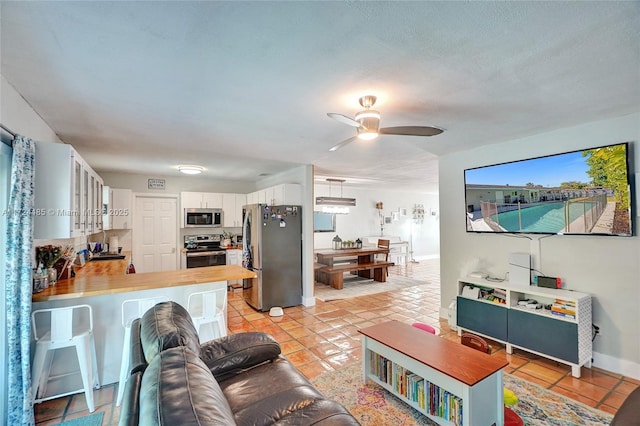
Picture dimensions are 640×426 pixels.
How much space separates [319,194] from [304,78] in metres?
6.48

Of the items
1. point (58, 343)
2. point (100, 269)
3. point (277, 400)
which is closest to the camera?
point (277, 400)

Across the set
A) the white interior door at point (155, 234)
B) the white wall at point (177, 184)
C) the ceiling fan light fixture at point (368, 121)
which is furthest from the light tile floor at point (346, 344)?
the white wall at point (177, 184)

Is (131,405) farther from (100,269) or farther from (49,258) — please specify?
(100,269)

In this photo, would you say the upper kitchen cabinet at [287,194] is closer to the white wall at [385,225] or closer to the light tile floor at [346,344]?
the light tile floor at [346,344]

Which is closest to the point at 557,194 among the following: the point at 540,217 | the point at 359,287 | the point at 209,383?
the point at 540,217

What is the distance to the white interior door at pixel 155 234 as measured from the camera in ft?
19.6

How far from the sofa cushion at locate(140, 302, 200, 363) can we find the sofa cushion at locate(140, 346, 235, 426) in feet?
0.73

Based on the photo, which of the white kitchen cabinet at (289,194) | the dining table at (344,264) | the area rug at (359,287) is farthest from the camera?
the dining table at (344,264)

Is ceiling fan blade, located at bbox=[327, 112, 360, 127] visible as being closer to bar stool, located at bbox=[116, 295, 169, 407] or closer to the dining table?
bar stool, located at bbox=[116, 295, 169, 407]

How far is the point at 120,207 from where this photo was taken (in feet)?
18.5

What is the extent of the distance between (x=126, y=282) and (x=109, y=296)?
0.18 meters

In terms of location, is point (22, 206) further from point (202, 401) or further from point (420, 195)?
point (420, 195)

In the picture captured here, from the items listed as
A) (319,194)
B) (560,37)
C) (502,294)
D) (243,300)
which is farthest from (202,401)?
(319,194)

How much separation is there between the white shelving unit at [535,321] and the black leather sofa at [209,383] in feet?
8.34
